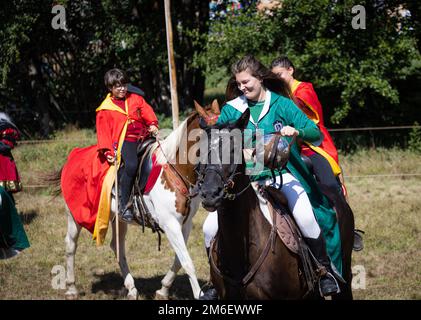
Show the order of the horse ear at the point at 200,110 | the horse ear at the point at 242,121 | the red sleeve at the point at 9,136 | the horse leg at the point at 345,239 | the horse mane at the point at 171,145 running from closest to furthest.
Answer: the horse ear at the point at 242,121 → the horse leg at the point at 345,239 → the horse ear at the point at 200,110 → the horse mane at the point at 171,145 → the red sleeve at the point at 9,136

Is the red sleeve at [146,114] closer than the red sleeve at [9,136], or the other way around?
Answer: the red sleeve at [9,136]

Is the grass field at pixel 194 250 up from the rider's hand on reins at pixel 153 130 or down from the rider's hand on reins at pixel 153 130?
down

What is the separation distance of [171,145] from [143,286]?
2.34 m

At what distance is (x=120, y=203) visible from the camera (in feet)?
23.2

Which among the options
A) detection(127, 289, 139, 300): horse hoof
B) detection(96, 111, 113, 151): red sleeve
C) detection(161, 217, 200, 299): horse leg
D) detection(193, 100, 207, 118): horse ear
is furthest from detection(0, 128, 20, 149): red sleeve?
detection(193, 100, 207, 118): horse ear

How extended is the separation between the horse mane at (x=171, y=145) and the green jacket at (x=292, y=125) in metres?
2.05

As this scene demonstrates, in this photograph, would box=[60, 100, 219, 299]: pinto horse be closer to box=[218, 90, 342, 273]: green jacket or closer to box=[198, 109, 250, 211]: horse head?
box=[218, 90, 342, 273]: green jacket

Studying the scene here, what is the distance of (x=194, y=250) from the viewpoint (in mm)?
9023

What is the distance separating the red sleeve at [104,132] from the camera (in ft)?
23.3

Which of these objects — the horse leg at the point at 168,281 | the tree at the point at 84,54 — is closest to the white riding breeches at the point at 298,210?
the horse leg at the point at 168,281

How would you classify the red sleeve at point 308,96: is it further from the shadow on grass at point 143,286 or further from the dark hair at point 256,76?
the shadow on grass at point 143,286

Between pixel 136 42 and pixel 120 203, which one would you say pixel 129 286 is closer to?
pixel 120 203

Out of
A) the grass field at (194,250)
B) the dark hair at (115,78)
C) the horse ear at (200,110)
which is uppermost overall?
the dark hair at (115,78)
